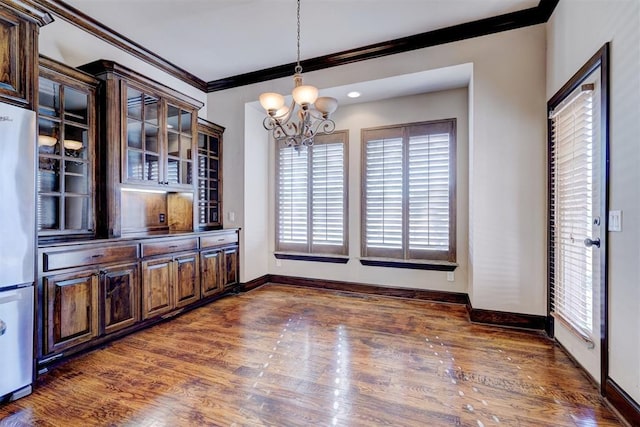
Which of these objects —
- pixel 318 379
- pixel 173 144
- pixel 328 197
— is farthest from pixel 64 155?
pixel 328 197

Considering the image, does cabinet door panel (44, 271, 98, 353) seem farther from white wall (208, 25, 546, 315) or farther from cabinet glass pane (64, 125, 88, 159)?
white wall (208, 25, 546, 315)

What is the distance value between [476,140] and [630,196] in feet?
5.62

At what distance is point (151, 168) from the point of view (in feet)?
11.5

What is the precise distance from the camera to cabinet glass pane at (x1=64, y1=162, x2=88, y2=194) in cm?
284

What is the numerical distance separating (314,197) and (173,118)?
224cm

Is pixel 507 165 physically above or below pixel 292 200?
above

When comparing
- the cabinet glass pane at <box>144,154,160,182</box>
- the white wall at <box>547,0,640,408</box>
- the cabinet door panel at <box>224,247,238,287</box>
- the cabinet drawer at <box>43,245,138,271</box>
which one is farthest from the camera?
the cabinet door panel at <box>224,247,238,287</box>

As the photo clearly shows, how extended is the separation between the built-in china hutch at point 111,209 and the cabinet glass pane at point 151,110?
0.04ft

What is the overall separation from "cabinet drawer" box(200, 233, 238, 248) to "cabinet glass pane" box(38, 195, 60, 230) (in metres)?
1.47

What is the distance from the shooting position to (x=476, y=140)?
3350 mm

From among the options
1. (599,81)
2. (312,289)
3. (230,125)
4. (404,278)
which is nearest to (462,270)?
(404,278)

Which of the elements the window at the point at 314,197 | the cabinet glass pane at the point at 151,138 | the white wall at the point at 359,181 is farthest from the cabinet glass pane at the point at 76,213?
the white wall at the point at 359,181

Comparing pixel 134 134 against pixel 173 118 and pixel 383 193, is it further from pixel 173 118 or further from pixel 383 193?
pixel 383 193

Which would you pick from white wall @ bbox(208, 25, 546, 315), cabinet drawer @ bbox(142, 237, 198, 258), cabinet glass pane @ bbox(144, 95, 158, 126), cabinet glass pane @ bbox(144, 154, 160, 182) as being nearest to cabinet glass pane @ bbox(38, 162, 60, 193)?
cabinet glass pane @ bbox(144, 154, 160, 182)
